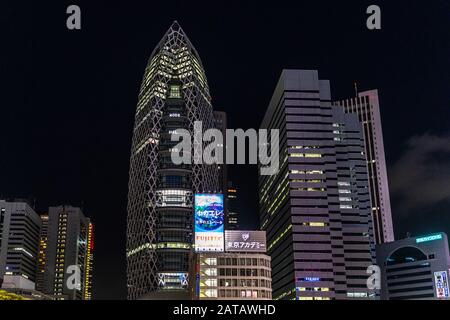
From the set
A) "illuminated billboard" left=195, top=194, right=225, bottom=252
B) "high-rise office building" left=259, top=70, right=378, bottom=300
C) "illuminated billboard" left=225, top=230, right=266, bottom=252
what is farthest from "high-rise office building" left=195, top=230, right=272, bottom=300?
"high-rise office building" left=259, top=70, right=378, bottom=300

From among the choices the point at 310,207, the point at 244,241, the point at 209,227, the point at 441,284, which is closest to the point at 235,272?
the point at 244,241

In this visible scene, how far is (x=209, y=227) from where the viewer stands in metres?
117

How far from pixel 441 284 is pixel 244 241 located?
10059 cm

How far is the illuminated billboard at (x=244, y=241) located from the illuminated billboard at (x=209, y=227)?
4.80 m

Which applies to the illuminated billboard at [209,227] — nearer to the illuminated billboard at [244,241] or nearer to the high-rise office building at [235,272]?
the high-rise office building at [235,272]

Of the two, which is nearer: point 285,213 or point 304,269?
point 304,269

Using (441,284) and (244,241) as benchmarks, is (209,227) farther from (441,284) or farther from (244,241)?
(441,284)

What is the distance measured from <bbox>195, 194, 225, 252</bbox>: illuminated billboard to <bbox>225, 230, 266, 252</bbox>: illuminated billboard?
4.80 meters
